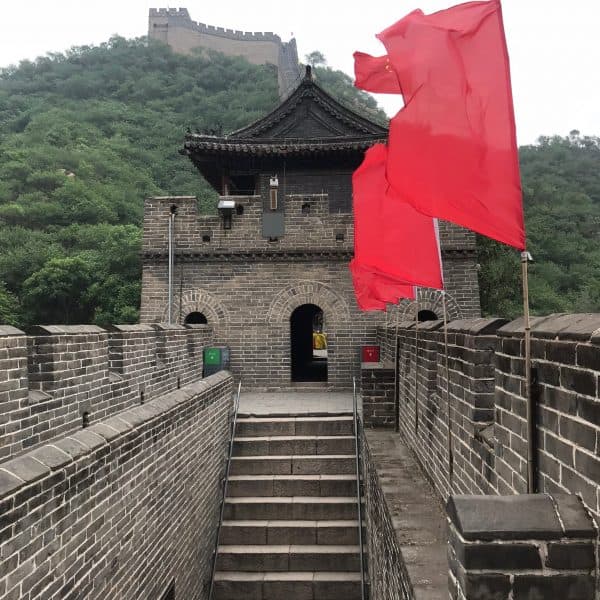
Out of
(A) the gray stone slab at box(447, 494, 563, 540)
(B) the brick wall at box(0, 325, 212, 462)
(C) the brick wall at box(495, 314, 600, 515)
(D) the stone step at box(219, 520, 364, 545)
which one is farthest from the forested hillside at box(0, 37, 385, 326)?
(A) the gray stone slab at box(447, 494, 563, 540)

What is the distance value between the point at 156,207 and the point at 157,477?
8.63 metres

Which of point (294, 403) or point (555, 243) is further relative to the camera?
point (555, 243)

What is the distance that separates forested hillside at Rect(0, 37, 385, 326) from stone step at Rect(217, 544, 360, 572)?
17.8 metres

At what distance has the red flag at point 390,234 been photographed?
4770mm

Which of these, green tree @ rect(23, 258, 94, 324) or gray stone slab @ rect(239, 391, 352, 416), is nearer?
gray stone slab @ rect(239, 391, 352, 416)

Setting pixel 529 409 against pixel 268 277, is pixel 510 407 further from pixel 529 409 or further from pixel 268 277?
pixel 268 277

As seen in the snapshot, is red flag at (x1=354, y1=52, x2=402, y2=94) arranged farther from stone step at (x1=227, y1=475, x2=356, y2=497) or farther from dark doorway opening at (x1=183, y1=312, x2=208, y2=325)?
dark doorway opening at (x1=183, y1=312, x2=208, y2=325)

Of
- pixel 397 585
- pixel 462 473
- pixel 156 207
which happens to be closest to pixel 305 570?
pixel 397 585

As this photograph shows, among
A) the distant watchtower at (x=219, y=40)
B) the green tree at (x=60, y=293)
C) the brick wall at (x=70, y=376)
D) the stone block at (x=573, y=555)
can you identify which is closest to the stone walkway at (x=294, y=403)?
the brick wall at (x=70, y=376)

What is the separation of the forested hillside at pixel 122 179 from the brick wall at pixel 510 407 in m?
15.8

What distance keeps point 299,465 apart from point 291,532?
3.66 feet

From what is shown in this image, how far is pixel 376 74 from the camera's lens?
4.29 m

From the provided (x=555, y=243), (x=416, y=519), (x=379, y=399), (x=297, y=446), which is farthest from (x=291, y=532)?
(x=555, y=243)

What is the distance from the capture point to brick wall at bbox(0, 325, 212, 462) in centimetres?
382
